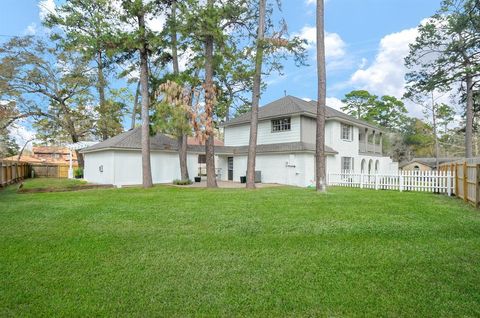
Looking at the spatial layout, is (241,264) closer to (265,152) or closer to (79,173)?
(265,152)

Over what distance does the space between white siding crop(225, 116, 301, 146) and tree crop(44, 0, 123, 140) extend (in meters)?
9.84

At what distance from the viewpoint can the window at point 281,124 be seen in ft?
67.9

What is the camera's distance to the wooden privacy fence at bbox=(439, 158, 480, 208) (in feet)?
30.1

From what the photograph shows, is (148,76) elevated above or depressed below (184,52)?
below

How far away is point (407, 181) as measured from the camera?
49.6ft

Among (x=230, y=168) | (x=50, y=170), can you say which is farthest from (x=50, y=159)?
(x=230, y=168)

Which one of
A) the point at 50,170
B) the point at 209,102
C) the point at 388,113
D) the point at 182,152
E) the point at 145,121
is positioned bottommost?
the point at 50,170

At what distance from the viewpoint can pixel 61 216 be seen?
25.7 feet

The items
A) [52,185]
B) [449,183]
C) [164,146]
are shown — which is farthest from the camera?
[164,146]

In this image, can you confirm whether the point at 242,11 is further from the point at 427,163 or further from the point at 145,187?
the point at 427,163

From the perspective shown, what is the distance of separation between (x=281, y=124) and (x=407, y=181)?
868 centimetres

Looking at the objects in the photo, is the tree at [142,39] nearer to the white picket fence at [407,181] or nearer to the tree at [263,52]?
the tree at [263,52]

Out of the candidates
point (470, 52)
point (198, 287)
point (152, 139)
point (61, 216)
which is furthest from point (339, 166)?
point (198, 287)

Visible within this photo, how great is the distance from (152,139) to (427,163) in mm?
36322
